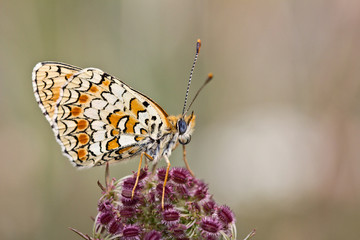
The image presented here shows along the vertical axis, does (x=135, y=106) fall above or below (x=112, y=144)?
above

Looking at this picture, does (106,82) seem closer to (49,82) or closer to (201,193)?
(49,82)

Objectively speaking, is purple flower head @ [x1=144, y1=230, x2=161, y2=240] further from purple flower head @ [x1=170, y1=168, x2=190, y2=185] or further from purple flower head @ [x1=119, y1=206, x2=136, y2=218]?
purple flower head @ [x1=170, y1=168, x2=190, y2=185]

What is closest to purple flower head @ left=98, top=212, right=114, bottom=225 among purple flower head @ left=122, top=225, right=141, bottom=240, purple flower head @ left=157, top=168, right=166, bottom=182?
purple flower head @ left=122, top=225, right=141, bottom=240

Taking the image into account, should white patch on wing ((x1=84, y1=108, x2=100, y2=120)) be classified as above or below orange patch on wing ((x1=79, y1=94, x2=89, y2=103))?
below

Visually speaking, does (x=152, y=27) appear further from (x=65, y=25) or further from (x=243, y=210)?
(x=243, y=210)

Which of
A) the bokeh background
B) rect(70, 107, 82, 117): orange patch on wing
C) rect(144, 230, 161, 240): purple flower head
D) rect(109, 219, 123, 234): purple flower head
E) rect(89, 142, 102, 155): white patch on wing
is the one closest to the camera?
rect(144, 230, 161, 240): purple flower head

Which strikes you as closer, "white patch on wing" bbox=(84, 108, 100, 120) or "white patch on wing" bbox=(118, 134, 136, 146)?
"white patch on wing" bbox=(118, 134, 136, 146)

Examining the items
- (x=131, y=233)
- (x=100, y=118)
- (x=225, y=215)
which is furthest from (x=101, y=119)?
(x=225, y=215)
